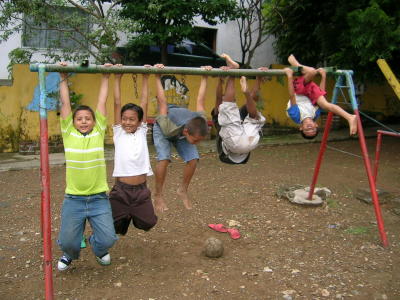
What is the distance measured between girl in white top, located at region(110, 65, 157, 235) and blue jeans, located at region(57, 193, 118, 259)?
0.61 ft

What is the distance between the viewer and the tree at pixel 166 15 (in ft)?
28.2

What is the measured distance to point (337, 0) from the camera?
912 centimetres

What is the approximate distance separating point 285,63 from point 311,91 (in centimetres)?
823

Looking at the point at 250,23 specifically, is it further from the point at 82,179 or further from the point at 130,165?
the point at 82,179

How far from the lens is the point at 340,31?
892 cm

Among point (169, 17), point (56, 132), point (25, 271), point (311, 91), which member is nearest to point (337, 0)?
point (169, 17)

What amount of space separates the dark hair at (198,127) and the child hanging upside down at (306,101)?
113 centimetres

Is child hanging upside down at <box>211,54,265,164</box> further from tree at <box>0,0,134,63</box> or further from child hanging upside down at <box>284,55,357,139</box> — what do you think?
tree at <box>0,0,134,63</box>

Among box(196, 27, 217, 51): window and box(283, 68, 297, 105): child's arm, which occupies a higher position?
box(196, 27, 217, 51): window

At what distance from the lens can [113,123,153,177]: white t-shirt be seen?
3.86 m

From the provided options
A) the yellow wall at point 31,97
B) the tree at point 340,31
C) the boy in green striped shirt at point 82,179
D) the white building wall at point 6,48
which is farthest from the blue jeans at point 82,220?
the white building wall at point 6,48

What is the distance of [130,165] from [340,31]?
6554 millimetres

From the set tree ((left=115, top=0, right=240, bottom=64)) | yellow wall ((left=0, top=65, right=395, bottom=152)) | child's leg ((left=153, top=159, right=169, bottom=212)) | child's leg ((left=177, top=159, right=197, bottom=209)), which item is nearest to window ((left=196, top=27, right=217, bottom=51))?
yellow wall ((left=0, top=65, right=395, bottom=152))

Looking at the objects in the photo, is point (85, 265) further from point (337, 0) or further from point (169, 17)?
point (337, 0)
